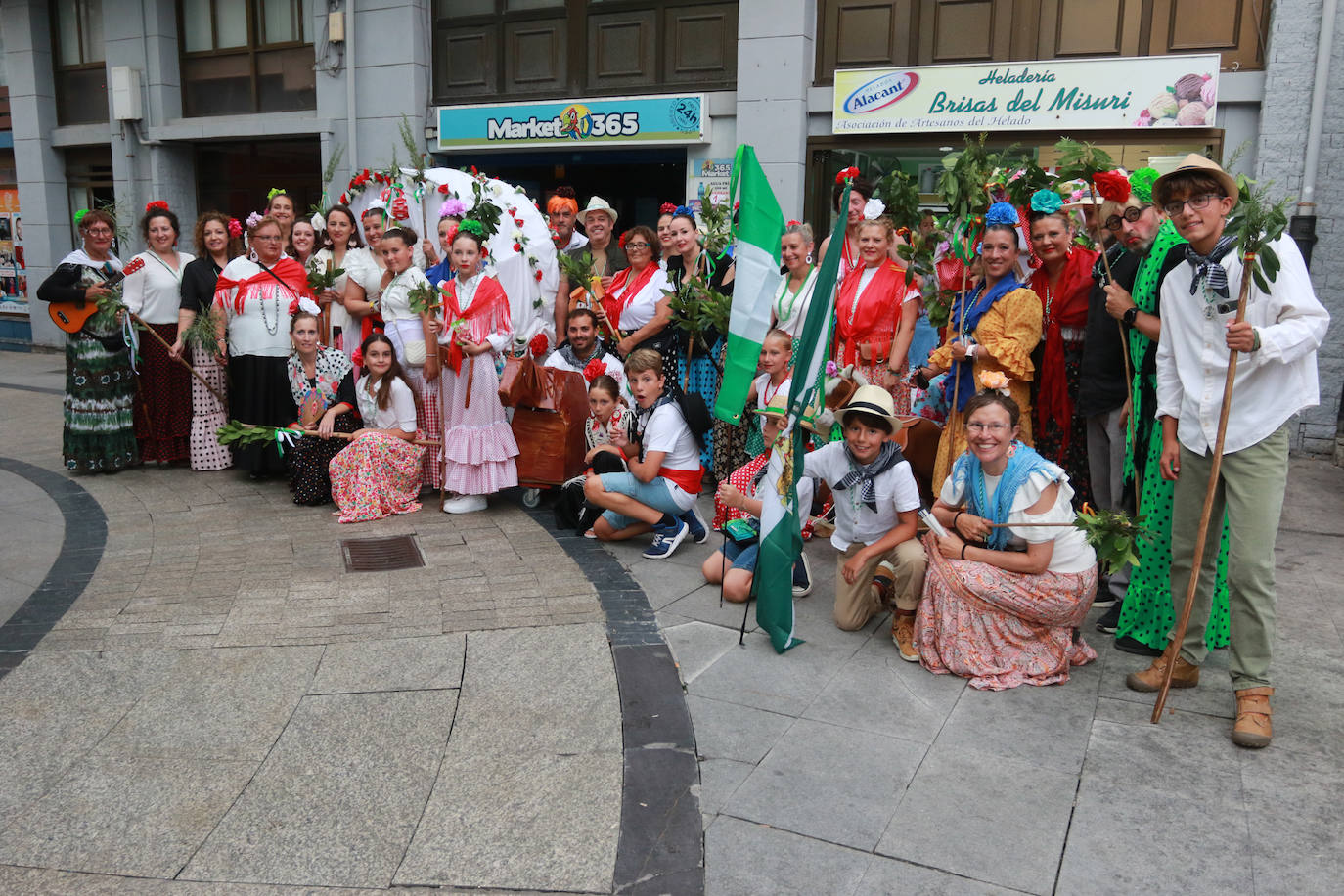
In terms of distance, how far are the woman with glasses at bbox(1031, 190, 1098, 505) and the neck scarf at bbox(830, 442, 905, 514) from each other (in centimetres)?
111

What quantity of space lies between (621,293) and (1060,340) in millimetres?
3136

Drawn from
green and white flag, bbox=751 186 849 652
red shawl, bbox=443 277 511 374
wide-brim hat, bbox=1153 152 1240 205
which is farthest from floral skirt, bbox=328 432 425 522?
wide-brim hat, bbox=1153 152 1240 205

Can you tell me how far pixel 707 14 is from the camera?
1169 centimetres

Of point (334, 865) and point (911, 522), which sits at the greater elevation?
point (911, 522)

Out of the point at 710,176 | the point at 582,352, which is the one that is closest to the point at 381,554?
the point at 582,352

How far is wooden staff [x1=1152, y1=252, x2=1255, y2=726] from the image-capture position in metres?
3.72

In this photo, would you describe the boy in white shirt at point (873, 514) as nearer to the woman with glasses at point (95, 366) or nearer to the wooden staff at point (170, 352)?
the wooden staff at point (170, 352)

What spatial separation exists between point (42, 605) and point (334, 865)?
3.02m

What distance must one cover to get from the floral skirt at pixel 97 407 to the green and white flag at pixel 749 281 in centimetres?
554

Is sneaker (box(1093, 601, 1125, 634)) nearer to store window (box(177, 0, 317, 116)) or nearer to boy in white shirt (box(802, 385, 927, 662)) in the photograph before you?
boy in white shirt (box(802, 385, 927, 662))

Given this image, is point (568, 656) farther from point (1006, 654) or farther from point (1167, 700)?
point (1167, 700)

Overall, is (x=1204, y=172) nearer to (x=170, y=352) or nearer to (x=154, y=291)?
(x=170, y=352)

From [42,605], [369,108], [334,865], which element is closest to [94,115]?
[369,108]

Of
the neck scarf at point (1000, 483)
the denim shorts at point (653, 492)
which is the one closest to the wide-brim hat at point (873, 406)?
the neck scarf at point (1000, 483)
